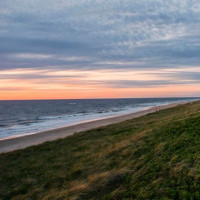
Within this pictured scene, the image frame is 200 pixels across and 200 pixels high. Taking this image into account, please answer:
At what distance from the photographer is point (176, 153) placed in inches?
285

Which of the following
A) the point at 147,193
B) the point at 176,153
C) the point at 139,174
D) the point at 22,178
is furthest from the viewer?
the point at 22,178

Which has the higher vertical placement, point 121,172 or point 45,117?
point 121,172

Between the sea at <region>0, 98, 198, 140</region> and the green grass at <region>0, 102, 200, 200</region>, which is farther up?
the green grass at <region>0, 102, 200, 200</region>

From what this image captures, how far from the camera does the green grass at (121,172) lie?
5.49 meters

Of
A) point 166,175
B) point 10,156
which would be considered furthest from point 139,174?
point 10,156

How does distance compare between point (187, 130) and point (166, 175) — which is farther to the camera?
point (187, 130)

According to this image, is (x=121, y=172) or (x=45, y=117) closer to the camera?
(x=121, y=172)

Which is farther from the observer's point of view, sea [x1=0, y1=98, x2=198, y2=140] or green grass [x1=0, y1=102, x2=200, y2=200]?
sea [x1=0, y1=98, x2=198, y2=140]

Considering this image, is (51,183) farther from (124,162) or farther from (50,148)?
(50,148)

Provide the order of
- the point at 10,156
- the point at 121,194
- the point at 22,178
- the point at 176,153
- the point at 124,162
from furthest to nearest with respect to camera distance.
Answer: the point at 10,156 → the point at 22,178 → the point at 124,162 → the point at 176,153 → the point at 121,194

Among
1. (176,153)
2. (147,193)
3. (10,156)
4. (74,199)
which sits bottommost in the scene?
(10,156)

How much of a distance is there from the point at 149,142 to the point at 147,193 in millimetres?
4371

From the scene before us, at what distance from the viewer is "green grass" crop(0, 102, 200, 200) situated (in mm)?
5488

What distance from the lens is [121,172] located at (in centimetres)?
685
